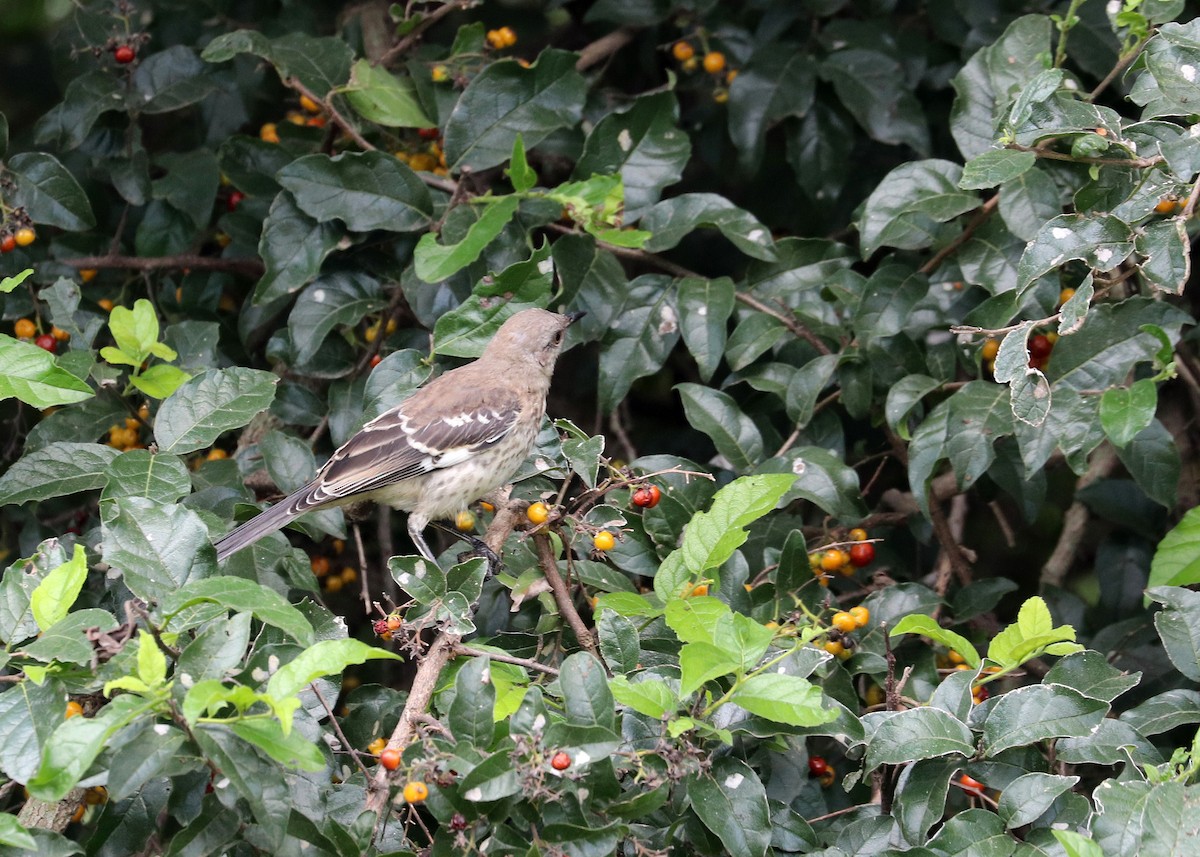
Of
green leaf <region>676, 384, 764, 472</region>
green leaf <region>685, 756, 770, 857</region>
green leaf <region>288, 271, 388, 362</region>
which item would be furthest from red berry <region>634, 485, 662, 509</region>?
green leaf <region>288, 271, 388, 362</region>

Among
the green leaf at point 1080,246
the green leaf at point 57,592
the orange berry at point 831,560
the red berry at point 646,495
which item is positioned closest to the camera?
the green leaf at point 57,592

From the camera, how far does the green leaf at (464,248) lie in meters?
3.69

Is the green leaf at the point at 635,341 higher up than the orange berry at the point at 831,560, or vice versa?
the green leaf at the point at 635,341

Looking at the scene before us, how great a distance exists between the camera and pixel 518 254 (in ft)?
12.8

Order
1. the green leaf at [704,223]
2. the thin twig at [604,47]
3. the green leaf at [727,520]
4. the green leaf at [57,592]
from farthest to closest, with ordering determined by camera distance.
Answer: the thin twig at [604,47]
the green leaf at [704,223]
the green leaf at [727,520]
the green leaf at [57,592]

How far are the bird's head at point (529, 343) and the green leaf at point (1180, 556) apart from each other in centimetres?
187

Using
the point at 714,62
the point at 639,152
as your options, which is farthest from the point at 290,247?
the point at 714,62

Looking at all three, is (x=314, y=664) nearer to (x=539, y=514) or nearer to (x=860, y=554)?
(x=539, y=514)

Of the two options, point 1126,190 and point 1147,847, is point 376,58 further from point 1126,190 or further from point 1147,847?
point 1147,847

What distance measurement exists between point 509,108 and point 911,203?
1.37 metres

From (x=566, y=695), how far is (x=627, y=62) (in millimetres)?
3606

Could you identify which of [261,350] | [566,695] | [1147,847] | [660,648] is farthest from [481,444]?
[1147,847]

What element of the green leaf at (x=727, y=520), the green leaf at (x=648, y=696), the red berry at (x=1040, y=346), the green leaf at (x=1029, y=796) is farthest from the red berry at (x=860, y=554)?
the green leaf at (x=648, y=696)

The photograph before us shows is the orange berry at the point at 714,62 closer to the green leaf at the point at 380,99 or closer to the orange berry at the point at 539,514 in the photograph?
the green leaf at the point at 380,99
